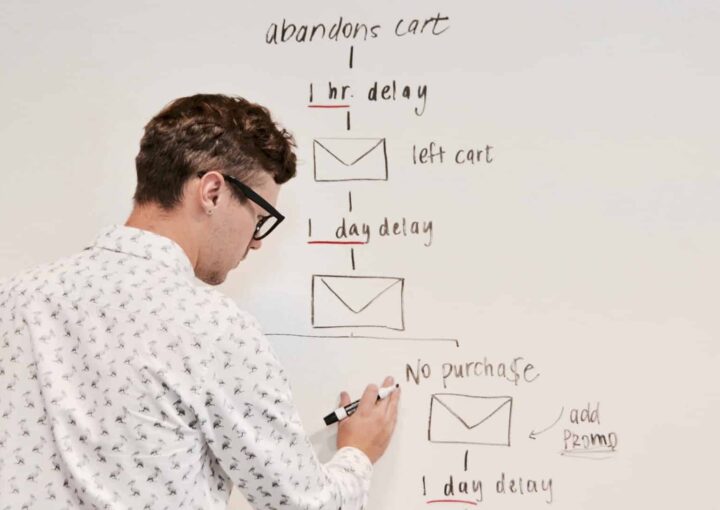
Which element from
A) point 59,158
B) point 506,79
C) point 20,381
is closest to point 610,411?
point 506,79

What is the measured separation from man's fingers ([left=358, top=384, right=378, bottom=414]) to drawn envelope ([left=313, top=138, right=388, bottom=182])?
1.10 feet

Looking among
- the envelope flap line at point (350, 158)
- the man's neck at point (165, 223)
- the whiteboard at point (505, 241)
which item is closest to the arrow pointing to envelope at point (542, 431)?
the whiteboard at point (505, 241)

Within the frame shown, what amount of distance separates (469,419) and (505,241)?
29cm

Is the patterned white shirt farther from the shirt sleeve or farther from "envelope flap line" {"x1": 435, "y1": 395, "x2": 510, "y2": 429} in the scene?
"envelope flap line" {"x1": 435, "y1": 395, "x2": 510, "y2": 429}

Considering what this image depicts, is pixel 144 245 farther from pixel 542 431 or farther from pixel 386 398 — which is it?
pixel 542 431

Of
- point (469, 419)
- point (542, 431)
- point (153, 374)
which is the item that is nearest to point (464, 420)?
point (469, 419)

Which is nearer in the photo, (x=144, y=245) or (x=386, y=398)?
(x=144, y=245)

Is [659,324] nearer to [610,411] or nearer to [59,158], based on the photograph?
[610,411]

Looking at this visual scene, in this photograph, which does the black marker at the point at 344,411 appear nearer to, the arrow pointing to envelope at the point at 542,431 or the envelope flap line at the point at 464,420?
the envelope flap line at the point at 464,420

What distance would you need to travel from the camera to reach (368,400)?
1.16 metres

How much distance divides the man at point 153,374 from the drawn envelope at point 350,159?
276mm

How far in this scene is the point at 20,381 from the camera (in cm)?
86

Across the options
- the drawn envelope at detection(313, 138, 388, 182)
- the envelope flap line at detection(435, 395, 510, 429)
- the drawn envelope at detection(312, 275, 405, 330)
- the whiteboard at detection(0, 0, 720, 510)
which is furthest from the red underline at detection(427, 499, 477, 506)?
the drawn envelope at detection(313, 138, 388, 182)

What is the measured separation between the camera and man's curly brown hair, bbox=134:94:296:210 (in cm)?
92
